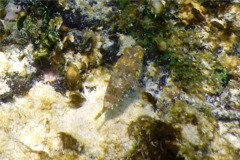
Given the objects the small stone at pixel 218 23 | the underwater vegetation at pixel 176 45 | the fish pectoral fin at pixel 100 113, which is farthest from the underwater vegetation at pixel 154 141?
the small stone at pixel 218 23

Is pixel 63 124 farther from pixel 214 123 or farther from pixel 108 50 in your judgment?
pixel 214 123

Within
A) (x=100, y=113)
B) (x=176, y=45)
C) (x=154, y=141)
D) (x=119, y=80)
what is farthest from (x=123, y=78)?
(x=176, y=45)

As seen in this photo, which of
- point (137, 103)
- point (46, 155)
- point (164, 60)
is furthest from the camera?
point (164, 60)

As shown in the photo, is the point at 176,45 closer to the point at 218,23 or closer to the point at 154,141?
the point at 218,23

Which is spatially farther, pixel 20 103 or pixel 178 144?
pixel 20 103

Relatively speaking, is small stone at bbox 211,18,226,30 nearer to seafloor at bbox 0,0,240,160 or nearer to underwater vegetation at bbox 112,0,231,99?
seafloor at bbox 0,0,240,160

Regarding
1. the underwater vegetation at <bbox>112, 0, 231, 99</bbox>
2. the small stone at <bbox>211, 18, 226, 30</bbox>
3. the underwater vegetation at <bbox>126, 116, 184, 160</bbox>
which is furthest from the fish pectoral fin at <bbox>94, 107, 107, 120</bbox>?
the small stone at <bbox>211, 18, 226, 30</bbox>

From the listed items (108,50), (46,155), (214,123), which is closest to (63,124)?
(46,155)

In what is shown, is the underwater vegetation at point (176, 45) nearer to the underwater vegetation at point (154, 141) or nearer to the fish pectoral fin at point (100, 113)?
the underwater vegetation at point (154, 141)

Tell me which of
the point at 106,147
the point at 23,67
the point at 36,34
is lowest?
the point at 106,147
